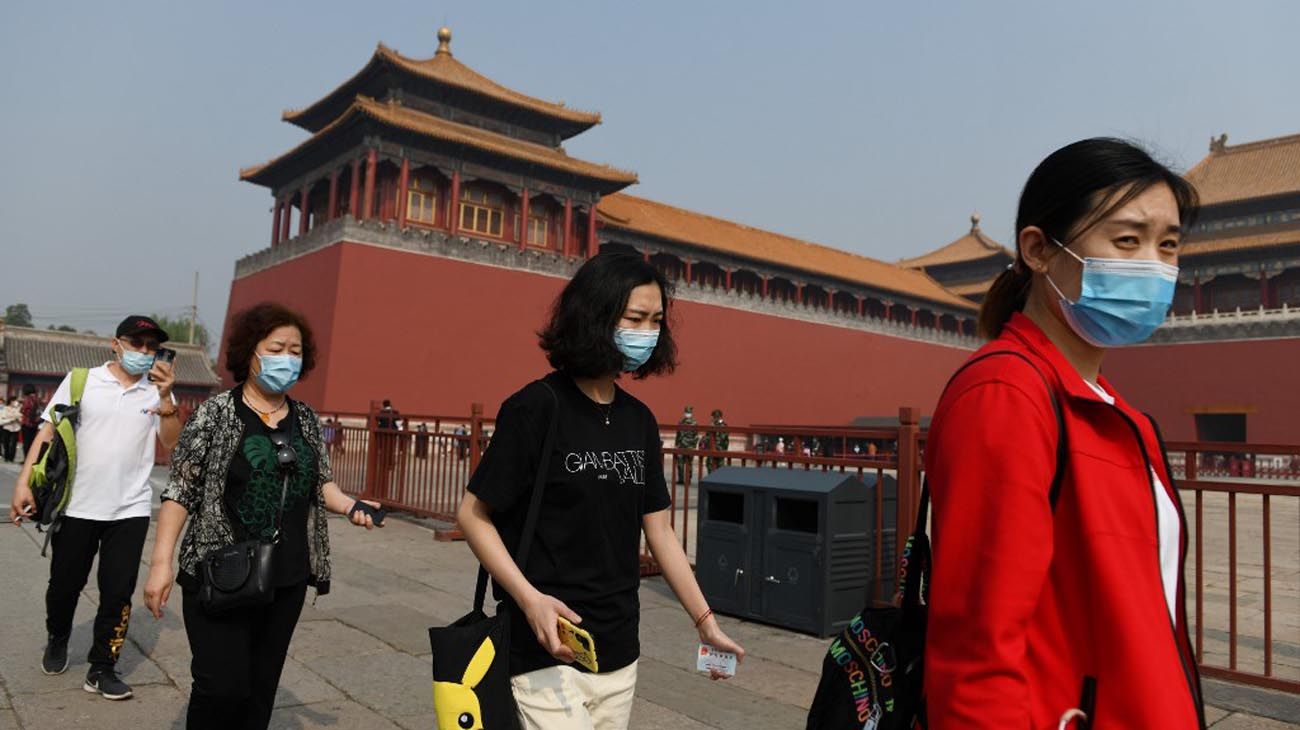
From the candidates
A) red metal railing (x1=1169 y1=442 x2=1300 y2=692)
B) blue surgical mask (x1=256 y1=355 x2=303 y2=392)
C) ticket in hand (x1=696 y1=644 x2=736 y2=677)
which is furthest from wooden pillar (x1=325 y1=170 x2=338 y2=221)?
ticket in hand (x1=696 y1=644 x2=736 y2=677)

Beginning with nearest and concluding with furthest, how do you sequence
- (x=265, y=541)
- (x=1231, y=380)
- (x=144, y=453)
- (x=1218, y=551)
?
(x=265, y=541), (x=144, y=453), (x=1218, y=551), (x=1231, y=380)

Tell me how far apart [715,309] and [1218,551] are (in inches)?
685

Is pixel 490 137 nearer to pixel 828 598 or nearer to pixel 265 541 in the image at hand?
pixel 828 598

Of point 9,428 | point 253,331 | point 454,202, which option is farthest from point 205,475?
point 454,202

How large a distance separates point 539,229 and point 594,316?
70.1 feet

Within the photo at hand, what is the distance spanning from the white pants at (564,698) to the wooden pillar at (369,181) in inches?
747

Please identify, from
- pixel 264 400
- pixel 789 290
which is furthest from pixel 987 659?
pixel 789 290

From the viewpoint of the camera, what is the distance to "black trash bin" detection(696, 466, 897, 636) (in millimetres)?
4535

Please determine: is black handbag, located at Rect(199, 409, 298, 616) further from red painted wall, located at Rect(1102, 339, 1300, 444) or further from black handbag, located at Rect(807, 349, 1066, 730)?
red painted wall, located at Rect(1102, 339, 1300, 444)

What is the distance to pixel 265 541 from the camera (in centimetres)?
235

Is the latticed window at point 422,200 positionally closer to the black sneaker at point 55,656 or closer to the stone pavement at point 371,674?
the stone pavement at point 371,674

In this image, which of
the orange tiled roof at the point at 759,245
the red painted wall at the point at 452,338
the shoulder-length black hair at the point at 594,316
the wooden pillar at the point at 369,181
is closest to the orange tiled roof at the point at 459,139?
the wooden pillar at the point at 369,181

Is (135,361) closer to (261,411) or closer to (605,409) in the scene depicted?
(261,411)

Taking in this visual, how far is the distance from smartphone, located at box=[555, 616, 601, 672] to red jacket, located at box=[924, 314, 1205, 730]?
663 mm
